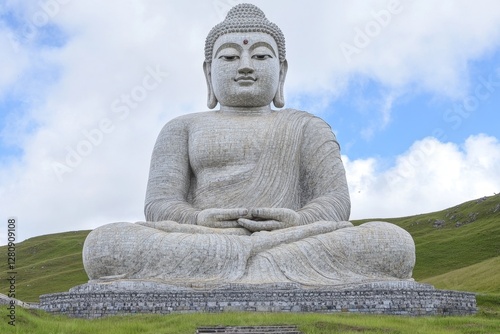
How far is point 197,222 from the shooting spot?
13078 millimetres

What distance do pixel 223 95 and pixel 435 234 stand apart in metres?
33.4

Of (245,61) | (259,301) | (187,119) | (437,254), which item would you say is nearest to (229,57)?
(245,61)

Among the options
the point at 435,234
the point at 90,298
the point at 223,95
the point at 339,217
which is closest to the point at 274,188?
the point at 339,217

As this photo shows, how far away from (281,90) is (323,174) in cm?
244

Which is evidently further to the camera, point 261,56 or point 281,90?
point 281,90

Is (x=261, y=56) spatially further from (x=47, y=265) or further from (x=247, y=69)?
(x=47, y=265)

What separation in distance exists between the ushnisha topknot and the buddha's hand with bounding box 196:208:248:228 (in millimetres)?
4011

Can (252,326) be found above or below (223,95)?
below

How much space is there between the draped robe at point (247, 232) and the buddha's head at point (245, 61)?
0.50m

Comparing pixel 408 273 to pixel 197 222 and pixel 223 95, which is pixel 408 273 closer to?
pixel 197 222

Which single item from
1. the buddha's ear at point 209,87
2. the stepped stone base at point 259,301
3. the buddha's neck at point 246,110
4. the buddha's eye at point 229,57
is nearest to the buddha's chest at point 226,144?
the buddha's neck at point 246,110

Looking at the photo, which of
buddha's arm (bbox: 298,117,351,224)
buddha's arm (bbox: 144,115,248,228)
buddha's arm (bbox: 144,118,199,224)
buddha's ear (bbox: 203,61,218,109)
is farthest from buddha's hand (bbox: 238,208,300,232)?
buddha's ear (bbox: 203,61,218,109)

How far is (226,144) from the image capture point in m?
14.3

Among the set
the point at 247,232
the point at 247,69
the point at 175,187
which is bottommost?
the point at 247,232
